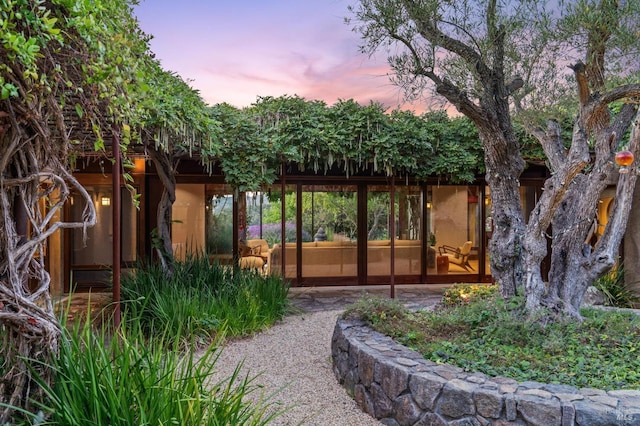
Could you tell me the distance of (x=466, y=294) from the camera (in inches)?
232

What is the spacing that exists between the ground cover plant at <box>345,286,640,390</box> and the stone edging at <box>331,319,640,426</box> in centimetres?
19

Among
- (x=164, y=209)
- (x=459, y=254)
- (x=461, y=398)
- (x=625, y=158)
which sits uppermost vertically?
(x=625, y=158)

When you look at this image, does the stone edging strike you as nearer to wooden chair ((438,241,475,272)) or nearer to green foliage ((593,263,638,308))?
green foliage ((593,263,638,308))

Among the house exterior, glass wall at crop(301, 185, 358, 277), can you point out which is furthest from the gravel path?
glass wall at crop(301, 185, 358, 277)

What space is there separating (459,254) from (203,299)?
6.36 m

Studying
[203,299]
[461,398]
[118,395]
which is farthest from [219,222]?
[118,395]

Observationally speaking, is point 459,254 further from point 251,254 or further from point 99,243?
point 99,243

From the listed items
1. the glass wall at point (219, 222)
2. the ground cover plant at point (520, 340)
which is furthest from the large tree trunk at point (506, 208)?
the glass wall at point (219, 222)

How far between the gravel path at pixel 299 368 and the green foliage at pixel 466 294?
5.41 ft

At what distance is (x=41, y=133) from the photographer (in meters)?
1.95

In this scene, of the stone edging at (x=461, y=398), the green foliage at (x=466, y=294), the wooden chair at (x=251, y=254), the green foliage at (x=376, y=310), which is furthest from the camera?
the wooden chair at (x=251, y=254)

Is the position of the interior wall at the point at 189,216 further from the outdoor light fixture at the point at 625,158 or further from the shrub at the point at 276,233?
the outdoor light fixture at the point at 625,158

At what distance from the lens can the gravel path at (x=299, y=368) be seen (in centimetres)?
331

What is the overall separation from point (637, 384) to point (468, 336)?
4.50 feet
